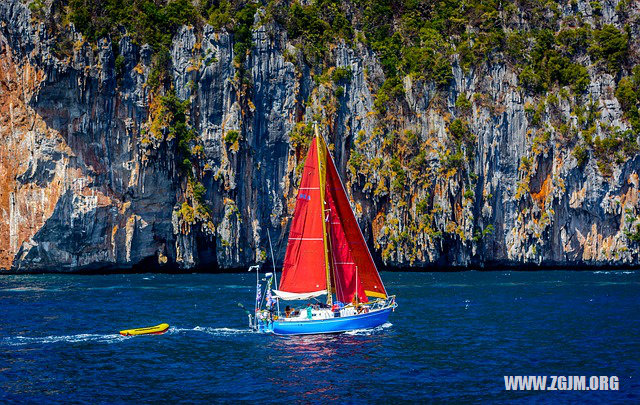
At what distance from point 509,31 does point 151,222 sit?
196 ft

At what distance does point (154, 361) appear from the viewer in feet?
120

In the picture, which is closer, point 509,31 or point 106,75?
point 106,75

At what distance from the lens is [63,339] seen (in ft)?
137

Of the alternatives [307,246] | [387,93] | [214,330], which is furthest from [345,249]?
[387,93]

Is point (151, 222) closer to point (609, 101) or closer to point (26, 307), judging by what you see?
point (26, 307)

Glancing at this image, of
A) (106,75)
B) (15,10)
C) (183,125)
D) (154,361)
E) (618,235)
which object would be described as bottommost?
(154,361)

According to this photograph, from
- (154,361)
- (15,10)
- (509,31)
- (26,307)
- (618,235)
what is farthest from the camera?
(509,31)

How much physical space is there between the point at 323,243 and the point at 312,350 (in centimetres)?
746

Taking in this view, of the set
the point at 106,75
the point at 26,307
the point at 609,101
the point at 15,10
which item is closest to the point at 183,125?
the point at 106,75

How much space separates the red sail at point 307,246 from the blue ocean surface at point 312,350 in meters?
3.34

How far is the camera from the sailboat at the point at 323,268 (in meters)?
43.1

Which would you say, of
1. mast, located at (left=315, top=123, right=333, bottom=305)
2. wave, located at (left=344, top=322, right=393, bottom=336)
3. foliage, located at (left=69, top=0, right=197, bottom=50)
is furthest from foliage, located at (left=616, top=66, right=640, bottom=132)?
mast, located at (left=315, top=123, right=333, bottom=305)

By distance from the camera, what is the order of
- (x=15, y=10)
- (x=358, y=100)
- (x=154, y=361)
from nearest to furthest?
(x=154, y=361), (x=15, y=10), (x=358, y=100)

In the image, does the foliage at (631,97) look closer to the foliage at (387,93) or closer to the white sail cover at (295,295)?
the foliage at (387,93)
